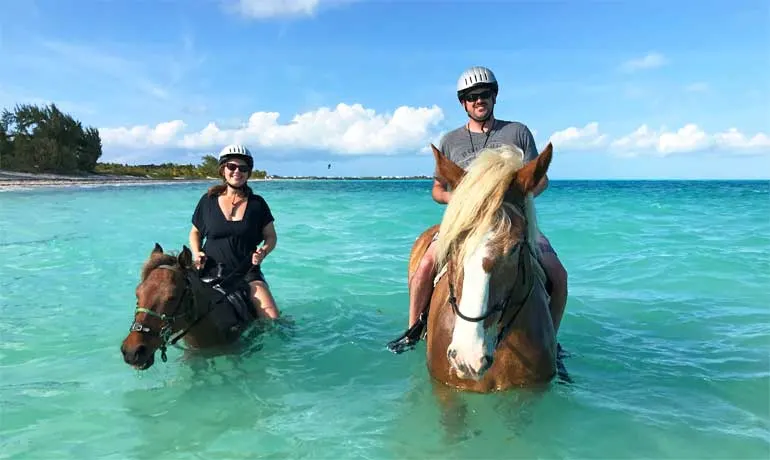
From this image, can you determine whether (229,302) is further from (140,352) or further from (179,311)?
(140,352)

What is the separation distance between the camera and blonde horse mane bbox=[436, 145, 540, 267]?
3.12 metres

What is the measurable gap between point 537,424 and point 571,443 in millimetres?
273

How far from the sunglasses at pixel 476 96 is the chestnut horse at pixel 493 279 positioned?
3.90 ft

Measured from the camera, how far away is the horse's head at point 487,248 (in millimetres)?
2992

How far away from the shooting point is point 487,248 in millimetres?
3045

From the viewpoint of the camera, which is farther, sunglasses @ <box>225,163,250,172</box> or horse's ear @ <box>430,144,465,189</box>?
sunglasses @ <box>225,163,250,172</box>

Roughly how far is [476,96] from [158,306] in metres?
3.31

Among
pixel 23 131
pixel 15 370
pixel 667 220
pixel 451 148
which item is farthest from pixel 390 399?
pixel 23 131

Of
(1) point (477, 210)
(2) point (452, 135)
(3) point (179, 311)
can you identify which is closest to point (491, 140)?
(2) point (452, 135)

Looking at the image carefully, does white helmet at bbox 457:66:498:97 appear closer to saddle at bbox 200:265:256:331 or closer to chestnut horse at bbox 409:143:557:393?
chestnut horse at bbox 409:143:557:393

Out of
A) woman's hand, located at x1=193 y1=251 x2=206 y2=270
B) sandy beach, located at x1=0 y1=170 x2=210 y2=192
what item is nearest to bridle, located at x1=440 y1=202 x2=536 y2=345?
woman's hand, located at x1=193 y1=251 x2=206 y2=270

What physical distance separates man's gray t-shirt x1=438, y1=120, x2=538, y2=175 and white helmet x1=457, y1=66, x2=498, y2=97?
0.36m

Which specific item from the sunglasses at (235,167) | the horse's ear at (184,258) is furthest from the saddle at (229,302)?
the sunglasses at (235,167)

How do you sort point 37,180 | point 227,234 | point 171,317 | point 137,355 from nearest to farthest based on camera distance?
1. point 137,355
2. point 171,317
3. point 227,234
4. point 37,180
